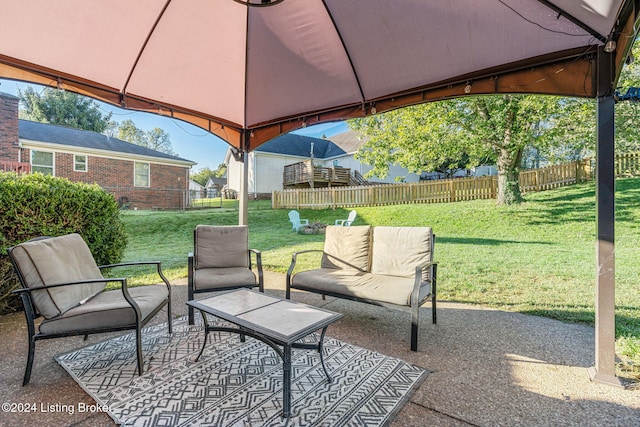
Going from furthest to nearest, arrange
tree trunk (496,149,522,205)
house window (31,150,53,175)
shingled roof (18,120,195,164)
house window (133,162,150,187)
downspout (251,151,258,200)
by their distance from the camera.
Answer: downspout (251,151,258,200) → house window (133,162,150,187) → shingled roof (18,120,195,164) → house window (31,150,53,175) → tree trunk (496,149,522,205)

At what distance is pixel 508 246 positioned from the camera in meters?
7.19

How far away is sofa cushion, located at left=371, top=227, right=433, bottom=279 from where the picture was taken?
141 inches

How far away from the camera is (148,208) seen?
15406 millimetres

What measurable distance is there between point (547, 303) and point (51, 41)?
6.62 metres

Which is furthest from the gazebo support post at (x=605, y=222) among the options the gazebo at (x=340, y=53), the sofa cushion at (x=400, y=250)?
the sofa cushion at (x=400, y=250)

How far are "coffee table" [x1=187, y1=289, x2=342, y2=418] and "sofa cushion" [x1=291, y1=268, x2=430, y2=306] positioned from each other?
0.85m

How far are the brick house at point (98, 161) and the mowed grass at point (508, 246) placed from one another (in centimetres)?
376

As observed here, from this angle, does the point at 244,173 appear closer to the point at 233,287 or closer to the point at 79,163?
the point at 233,287

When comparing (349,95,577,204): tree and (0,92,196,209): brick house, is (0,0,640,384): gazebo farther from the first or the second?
(0,92,196,209): brick house

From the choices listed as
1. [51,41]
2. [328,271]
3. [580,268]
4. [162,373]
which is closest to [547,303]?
[580,268]

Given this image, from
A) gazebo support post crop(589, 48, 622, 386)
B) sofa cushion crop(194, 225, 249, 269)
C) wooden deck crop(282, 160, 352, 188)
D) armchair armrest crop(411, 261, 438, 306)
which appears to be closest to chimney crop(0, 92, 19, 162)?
sofa cushion crop(194, 225, 249, 269)

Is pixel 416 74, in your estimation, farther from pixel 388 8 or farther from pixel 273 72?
pixel 273 72

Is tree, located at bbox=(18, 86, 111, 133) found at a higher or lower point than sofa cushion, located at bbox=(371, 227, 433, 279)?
higher

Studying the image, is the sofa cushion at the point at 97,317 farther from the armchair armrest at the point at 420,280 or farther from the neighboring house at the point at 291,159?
the neighboring house at the point at 291,159
